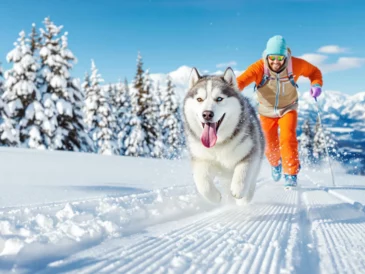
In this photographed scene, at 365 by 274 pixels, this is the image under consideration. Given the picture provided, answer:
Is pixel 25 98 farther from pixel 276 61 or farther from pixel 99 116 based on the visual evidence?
pixel 276 61

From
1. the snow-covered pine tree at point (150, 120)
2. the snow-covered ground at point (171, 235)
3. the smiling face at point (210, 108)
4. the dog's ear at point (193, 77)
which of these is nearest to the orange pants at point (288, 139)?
the snow-covered ground at point (171, 235)

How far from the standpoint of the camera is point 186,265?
1.83 meters

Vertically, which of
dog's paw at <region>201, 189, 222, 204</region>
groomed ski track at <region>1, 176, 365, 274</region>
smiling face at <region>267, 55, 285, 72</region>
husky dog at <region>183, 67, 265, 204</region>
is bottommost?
groomed ski track at <region>1, 176, 365, 274</region>

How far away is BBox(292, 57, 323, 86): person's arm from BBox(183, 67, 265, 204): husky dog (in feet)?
8.63

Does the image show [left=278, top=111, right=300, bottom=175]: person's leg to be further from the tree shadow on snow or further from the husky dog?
the tree shadow on snow

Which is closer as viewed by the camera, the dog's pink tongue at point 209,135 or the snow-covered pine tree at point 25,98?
the dog's pink tongue at point 209,135

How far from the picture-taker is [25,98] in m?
21.9

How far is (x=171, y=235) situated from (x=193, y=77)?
2567 mm

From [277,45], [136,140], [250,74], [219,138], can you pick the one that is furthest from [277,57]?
[136,140]

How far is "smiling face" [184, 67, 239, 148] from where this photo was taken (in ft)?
12.5

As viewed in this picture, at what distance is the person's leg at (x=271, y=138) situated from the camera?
692cm

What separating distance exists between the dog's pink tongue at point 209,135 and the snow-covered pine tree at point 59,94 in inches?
733

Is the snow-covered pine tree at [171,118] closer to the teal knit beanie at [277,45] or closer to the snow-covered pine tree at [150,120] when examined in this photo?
the snow-covered pine tree at [150,120]

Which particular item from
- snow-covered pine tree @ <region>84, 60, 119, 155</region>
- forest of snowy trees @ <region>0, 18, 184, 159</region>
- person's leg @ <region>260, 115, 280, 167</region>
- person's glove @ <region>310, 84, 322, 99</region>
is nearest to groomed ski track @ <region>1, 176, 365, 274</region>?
person's glove @ <region>310, 84, 322, 99</region>
